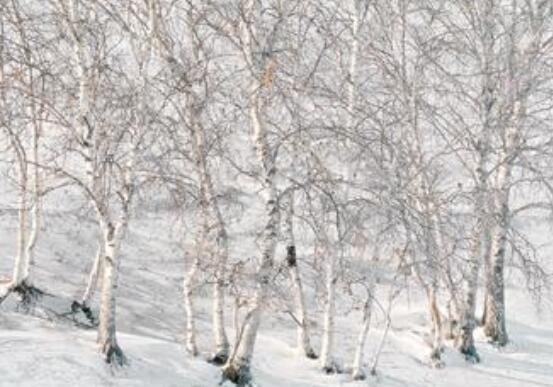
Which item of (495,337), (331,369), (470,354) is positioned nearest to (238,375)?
(331,369)

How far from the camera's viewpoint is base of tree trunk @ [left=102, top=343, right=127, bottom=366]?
40.4ft

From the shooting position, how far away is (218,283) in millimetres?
13961

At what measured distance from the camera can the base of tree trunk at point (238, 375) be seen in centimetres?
1295

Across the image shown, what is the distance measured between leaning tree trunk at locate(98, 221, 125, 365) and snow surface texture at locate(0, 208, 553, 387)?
0.68ft

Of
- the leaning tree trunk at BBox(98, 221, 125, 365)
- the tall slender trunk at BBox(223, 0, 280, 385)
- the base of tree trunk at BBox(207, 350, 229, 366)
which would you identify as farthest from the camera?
the base of tree trunk at BBox(207, 350, 229, 366)

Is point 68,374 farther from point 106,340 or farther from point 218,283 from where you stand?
point 218,283

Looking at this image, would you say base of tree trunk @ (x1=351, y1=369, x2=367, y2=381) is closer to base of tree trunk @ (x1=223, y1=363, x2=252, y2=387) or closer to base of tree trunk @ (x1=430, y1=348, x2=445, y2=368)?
base of tree trunk @ (x1=430, y1=348, x2=445, y2=368)

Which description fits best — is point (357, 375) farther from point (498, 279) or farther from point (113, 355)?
point (498, 279)

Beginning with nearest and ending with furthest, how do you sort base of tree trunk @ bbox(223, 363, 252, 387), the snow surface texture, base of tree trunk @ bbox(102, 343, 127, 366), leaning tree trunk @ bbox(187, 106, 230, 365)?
the snow surface texture → base of tree trunk @ bbox(102, 343, 127, 366) → base of tree trunk @ bbox(223, 363, 252, 387) → leaning tree trunk @ bbox(187, 106, 230, 365)

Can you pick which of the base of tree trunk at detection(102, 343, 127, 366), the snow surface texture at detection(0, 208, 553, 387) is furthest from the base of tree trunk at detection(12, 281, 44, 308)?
the base of tree trunk at detection(102, 343, 127, 366)

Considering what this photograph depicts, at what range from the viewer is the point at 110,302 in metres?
12.7

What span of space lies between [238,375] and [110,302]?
2292mm

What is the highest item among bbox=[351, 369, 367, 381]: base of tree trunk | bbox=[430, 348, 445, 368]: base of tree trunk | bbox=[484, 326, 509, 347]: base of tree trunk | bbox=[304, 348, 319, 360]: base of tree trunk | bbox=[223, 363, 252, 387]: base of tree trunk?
bbox=[484, 326, 509, 347]: base of tree trunk

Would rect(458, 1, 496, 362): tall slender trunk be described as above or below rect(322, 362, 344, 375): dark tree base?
above
